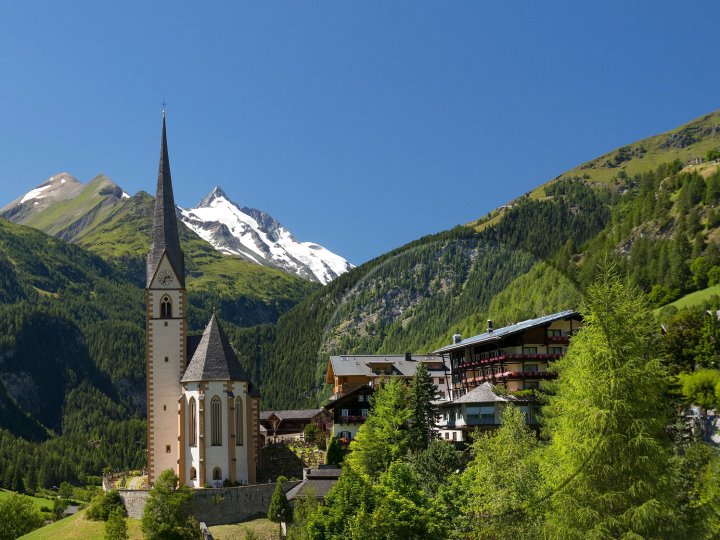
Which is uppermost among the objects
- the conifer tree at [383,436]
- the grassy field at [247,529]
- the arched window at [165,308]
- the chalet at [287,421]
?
the arched window at [165,308]

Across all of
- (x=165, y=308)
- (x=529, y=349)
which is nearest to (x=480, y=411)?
(x=529, y=349)

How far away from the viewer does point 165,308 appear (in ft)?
298

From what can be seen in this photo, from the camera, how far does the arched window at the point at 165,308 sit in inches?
3563

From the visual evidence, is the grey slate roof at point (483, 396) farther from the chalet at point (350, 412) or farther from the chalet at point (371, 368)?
the chalet at point (371, 368)

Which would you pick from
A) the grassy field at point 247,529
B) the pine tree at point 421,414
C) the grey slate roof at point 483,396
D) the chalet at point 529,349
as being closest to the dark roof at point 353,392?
the chalet at point 529,349

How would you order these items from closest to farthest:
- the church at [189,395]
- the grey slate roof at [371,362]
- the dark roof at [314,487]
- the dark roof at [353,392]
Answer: the dark roof at [314,487], the church at [189,395], the dark roof at [353,392], the grey slate roof at [371,362]

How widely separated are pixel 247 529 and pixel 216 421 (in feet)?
50.4

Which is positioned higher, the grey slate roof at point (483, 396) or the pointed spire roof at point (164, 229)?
the pointed spire roof at point (164, 229)

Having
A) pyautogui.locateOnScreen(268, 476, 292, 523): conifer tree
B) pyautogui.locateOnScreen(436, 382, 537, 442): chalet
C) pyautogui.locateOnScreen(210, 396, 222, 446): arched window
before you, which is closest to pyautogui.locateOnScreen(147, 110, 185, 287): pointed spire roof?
pyautogui.locateOnScreen(210, 396, 222, 446): arched window

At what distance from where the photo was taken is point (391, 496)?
2164 inches

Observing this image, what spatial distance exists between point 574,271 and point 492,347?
36367 millimetres

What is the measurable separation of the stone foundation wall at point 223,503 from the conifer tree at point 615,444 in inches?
1683

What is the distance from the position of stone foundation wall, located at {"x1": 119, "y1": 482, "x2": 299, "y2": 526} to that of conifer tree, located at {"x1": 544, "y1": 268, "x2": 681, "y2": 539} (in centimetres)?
4274

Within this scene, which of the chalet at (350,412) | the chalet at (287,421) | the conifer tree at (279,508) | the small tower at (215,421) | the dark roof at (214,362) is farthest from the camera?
the chalet at (287,421)
